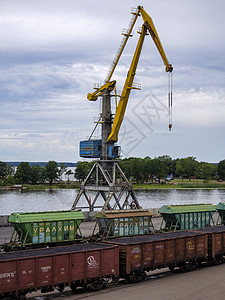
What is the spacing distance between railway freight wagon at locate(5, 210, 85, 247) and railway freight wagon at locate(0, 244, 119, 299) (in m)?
6.73

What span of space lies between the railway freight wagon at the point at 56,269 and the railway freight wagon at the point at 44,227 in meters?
6.73

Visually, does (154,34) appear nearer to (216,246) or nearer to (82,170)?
(216,246)

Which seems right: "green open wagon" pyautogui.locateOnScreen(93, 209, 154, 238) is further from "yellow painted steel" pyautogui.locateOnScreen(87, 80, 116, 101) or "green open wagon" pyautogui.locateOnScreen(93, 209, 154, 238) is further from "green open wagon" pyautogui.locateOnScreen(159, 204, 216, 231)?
"yellow painted steel" pyautogui.locateOnScreen(87, 80, 116, 101)

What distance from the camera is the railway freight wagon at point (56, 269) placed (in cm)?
1722

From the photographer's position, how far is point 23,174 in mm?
165125

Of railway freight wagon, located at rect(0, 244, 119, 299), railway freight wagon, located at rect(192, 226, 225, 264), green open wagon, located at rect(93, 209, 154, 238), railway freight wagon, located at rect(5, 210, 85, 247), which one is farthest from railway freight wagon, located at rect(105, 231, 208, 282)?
railway freight wagon, located at rect(5, 210, 85, 247)

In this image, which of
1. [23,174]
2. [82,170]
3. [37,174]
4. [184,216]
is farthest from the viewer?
[82,170]

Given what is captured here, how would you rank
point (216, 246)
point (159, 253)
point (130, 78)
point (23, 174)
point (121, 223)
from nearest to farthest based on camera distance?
point (159, 253)
point (216, 246)
point (121, 223)
point (130, 78)
point (23, 174)

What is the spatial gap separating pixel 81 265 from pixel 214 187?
559ft

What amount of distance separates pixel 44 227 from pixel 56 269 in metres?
10.0

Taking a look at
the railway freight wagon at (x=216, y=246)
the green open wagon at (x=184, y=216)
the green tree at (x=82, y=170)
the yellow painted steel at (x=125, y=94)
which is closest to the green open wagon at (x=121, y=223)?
the green open wagon at (x=184, y=216)

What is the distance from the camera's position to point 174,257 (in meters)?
24.4

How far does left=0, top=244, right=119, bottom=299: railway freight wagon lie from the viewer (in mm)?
17219

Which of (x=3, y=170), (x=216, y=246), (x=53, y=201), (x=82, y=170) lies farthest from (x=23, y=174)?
(x=216, y=246)
